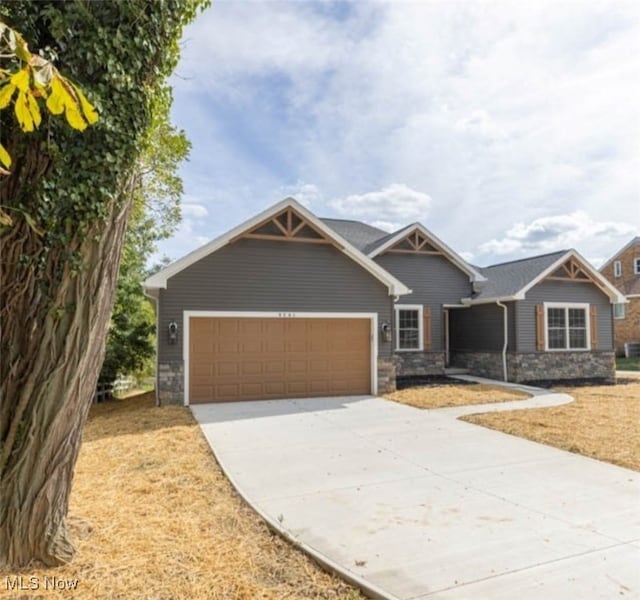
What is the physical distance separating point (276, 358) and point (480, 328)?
8.87m

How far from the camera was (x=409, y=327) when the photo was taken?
16234 millimetres

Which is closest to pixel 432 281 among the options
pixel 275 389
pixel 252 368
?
pixel 275 389

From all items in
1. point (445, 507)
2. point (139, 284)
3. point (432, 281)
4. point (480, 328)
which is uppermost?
point (432, 281)

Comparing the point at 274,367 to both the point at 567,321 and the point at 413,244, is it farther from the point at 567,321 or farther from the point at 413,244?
the point at 567,321

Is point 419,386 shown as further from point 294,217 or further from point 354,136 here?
point 354,136

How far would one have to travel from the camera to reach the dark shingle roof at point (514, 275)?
15.3 m

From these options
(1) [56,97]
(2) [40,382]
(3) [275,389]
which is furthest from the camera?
(3) [275,389]

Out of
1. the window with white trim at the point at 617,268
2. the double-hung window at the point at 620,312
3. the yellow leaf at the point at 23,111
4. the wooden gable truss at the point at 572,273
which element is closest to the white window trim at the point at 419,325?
the wooden gable truss at the point at 572,273

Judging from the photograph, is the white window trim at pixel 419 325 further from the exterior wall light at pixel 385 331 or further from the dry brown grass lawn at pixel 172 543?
the dry brown grass lawn at pixel 172 543

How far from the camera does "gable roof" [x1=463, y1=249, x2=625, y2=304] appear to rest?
15.1 m

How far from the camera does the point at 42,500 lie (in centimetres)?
304

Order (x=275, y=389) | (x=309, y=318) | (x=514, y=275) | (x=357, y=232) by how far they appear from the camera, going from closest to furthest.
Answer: (x=275, y=389) < (x=309, y=318) < (x=514, y=275) < (x=357, y=232)

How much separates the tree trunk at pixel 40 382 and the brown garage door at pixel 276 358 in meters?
7.61

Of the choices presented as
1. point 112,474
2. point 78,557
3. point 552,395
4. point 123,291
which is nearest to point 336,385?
point 552,395
